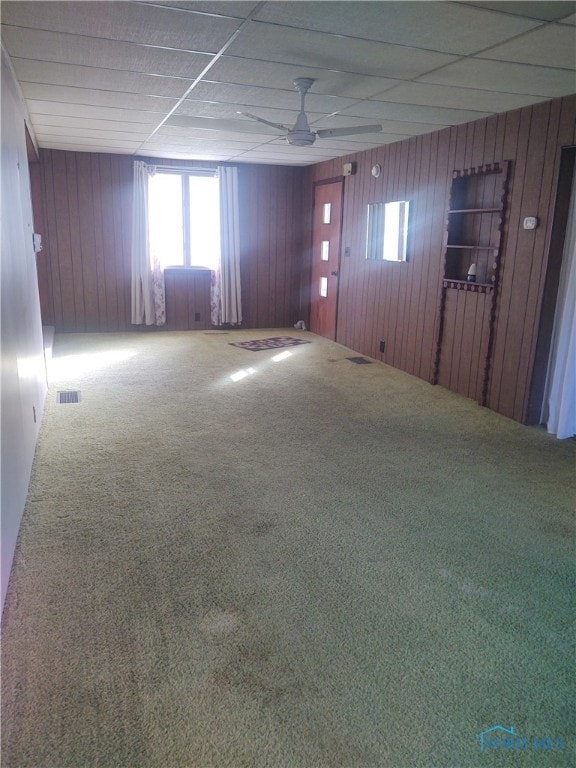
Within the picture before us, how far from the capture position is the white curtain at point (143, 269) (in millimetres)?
7625

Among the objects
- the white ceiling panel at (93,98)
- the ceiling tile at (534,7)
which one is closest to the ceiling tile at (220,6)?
the ceiling tile at (534,7)

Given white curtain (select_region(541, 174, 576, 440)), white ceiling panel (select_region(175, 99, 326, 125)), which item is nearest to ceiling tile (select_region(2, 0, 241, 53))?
white ceiling panel (select_region(175, 99, 326, 125))

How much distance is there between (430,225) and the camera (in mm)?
5531

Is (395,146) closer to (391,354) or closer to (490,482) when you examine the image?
(391,354)

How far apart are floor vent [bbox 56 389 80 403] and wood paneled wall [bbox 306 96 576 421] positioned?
3326mm

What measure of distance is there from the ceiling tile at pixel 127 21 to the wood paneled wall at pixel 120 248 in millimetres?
4864

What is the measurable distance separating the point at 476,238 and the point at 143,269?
15.1 ft

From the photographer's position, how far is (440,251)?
5.40 metres

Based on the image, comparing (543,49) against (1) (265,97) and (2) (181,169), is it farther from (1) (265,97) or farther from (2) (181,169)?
(2) (181,169)

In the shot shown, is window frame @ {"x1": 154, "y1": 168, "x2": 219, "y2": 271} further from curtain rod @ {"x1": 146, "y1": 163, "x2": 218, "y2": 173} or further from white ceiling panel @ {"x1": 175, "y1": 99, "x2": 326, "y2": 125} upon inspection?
white ceiling panel @ {"x1": 175, "y1": 99, "x2": 326, "y2": 125}

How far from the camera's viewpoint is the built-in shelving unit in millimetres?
4691

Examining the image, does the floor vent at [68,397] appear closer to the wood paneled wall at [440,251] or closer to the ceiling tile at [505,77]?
the wood paneled wall at [440,251]

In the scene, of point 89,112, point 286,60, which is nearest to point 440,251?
point 286,60

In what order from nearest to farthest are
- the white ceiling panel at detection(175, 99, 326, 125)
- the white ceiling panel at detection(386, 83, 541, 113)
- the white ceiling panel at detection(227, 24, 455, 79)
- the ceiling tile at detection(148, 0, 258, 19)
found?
the ceiling tile at detection(148, 0, 258, 19) → the white ceiling panel at detection(227, 24, 455, 79) → the white ceiling panel at detection(386, 83, 541, 113) → the white ceiling panel at detection(175, 99, 326, 125)
